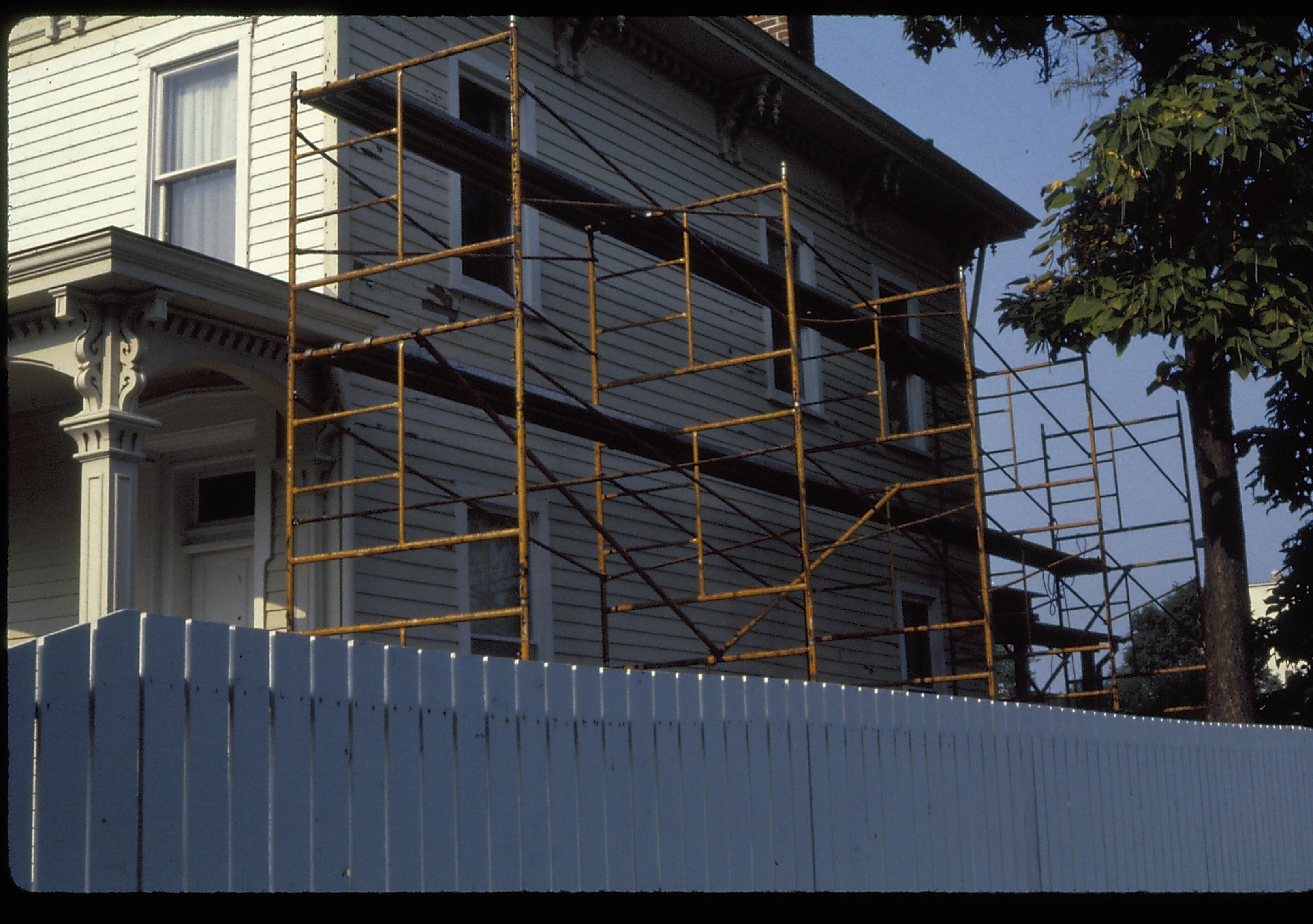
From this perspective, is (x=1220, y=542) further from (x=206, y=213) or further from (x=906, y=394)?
(x=206, y=213)

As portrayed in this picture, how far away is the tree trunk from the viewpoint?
17.8 m

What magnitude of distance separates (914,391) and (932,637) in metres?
3.31

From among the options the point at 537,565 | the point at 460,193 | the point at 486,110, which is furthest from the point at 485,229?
the point at 537,565

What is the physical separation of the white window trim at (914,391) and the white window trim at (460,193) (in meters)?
7.21

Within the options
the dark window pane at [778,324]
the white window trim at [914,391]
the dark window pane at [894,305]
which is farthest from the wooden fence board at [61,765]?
the white window trim at [914,391]

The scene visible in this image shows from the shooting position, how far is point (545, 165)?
11688 millimetres

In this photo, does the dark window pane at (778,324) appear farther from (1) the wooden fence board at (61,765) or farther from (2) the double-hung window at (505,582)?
(1) the wooden fence board at (61,765)

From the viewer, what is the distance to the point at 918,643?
2011 cm

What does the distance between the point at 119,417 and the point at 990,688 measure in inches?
367

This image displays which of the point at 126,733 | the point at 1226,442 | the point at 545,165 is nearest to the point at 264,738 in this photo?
the point at 126,733

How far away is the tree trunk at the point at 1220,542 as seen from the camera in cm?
1780

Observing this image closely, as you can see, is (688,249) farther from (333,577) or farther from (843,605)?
(843,605)

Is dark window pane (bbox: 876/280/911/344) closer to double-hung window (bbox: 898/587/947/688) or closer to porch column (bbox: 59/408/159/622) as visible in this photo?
double-hung window (bbox: 898/587/947/688)

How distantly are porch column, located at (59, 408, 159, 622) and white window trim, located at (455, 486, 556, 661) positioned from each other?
363 centimetres
